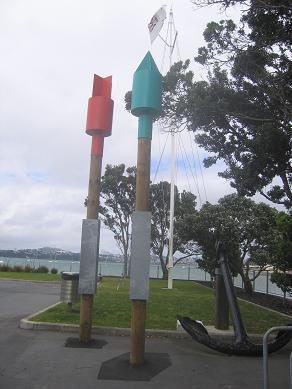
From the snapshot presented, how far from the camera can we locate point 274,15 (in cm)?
955

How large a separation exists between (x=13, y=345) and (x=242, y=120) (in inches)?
276

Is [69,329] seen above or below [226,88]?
below

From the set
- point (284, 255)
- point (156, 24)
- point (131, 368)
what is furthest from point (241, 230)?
point (131, 368)

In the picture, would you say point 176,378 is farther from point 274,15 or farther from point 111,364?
point 274,15

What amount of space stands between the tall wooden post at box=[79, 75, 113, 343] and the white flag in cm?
248

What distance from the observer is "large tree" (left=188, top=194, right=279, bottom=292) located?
2412 cm

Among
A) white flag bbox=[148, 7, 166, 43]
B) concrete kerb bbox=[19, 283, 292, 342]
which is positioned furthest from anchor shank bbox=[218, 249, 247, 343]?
white flag bbox=[148, 7, 166, 43]

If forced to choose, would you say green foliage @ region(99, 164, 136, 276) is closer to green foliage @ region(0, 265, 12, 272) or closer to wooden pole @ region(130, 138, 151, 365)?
green foliage @ region(0, 265, 12, 272)

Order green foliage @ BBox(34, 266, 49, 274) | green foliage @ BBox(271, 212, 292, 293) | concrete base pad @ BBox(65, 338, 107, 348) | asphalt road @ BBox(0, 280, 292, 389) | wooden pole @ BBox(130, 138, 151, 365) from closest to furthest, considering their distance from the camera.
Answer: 1. asphalt road @ BBox(0, 280, 292, 389)
2. wooden pole @ BBox(130, 138, 151, 365)
3. concrete base pad @ BBox(65, 338, 107, 348)
4. green foliage @ BBox(271, 212, 292, 293)
5. green foliage @ BBox(34, 266, 49, 274)

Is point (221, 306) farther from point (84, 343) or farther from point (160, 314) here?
point (84, 343)

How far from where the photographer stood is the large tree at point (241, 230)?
79.2 ft

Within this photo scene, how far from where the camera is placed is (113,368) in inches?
286

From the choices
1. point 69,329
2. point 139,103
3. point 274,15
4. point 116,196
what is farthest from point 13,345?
point 116,196

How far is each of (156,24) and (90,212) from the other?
5.29 metres
